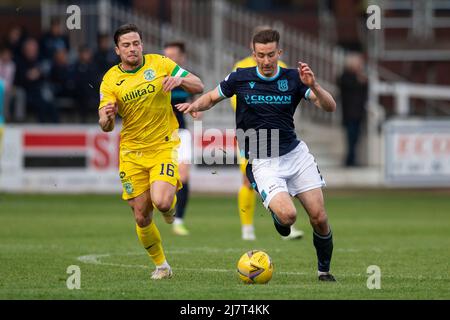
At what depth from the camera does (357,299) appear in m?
8.85

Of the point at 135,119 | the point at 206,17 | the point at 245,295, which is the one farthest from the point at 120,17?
the point at 245,295

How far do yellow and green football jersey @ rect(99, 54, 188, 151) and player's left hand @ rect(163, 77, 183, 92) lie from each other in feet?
0.74

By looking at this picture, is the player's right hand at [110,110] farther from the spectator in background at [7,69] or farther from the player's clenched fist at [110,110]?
the spectator in background at [7,69]

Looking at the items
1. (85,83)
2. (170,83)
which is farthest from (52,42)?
(170,83)

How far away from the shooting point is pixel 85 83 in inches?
953

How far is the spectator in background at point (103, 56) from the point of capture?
23.5m

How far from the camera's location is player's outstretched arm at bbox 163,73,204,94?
1046cm

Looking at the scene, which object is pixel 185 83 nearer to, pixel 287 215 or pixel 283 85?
pixel 283 85

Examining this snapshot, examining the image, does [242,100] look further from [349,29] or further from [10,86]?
[349,29]

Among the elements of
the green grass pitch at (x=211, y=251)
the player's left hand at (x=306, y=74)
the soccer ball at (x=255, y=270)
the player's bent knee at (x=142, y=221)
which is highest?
the player's left hand at (x=306, y=74)

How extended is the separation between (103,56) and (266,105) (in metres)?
13.4

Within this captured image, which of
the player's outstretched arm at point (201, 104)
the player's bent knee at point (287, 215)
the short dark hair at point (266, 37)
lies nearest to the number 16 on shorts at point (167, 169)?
the player's outstretched arm at point (201, 104)

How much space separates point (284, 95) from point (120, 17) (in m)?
15.9

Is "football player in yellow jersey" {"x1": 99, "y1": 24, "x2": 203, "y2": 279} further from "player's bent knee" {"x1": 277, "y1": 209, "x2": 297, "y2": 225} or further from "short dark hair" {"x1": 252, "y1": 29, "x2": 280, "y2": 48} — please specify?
"player's bent knee" {"x1": 277, "y1": 209, "x2": 297, "y2": 225}
